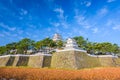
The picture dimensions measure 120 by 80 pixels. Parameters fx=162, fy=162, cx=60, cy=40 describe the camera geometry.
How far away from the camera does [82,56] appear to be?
37781mm

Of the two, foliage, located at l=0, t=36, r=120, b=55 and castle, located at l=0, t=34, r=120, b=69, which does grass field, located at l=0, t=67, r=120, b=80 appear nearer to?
castle, located at l=0, t=34, r=120, b=69

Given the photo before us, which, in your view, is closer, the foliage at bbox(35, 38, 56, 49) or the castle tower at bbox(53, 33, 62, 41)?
the foliage at bbox(35, 38, 56, 49)

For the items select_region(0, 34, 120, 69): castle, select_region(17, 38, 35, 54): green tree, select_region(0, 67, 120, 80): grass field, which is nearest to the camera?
select_region(0, 67, 120, 80): grass field

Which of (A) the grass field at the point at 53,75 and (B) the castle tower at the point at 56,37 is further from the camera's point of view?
(B) the castle tower at the point at 56,37

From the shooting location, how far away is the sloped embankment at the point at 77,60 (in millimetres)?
34594

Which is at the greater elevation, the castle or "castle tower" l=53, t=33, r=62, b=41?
"castle tower" l=53, t=33, r=62, b=41

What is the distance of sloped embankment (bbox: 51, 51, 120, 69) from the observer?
3459 centimetres

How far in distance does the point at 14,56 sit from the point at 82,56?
56.8ft

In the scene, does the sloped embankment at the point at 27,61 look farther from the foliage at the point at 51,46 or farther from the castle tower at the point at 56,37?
the castle tower at the point at 56,37

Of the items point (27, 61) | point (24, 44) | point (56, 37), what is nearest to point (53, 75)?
point (27, 61)

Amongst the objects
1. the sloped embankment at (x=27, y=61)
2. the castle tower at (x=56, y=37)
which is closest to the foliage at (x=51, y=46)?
the sloped embankment at (x=27, y=61)

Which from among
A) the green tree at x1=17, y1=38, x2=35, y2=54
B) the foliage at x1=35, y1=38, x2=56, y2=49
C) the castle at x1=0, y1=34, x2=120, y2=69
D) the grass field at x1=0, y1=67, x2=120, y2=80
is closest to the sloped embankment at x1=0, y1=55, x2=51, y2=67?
the castle at x1=0, y1=34, x2=120, y2=69

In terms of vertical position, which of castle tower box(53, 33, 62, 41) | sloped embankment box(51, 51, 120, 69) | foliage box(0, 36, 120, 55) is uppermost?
castle tower box(53, 33, 62, 41)

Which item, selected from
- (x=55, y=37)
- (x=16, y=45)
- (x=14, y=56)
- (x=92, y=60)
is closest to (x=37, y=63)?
(x=14, y=56)
